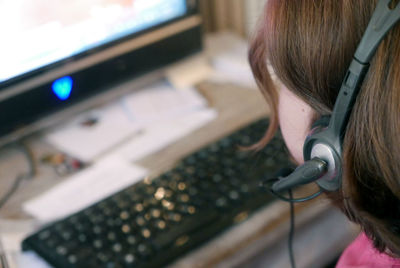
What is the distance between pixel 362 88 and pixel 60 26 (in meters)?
0.58

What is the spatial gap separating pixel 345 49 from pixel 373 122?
0.07 metres

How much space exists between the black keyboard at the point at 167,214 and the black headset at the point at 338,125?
0.45 ft

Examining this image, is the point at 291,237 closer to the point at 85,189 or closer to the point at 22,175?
the point at 85,189

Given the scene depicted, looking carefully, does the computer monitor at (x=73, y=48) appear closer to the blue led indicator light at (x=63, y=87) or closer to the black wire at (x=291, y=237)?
the blue led indicator light at (x=63, y=87)

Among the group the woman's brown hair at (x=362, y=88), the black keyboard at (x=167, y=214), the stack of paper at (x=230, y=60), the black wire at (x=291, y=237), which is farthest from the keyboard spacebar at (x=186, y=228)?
the stack of paper at (x=230, y=60)

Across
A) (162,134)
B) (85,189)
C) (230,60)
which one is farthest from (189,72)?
(85,189)

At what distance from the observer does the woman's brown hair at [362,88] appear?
424 millimetres

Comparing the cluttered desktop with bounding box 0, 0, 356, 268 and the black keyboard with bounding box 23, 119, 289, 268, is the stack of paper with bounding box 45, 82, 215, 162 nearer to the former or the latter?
the cluttered desktop with bounding box 0, 0, 356, 268

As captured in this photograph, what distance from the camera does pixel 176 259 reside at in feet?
2.16

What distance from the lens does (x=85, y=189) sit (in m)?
0.78

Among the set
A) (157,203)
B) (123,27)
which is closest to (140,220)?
(157,203)

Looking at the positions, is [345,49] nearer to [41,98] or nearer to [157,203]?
[157,203]

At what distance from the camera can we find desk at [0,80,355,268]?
682mm

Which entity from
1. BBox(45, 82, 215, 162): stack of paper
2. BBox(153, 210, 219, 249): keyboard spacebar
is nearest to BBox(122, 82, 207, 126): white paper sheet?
BBox(45, 82, 215, 162): stack of paper
